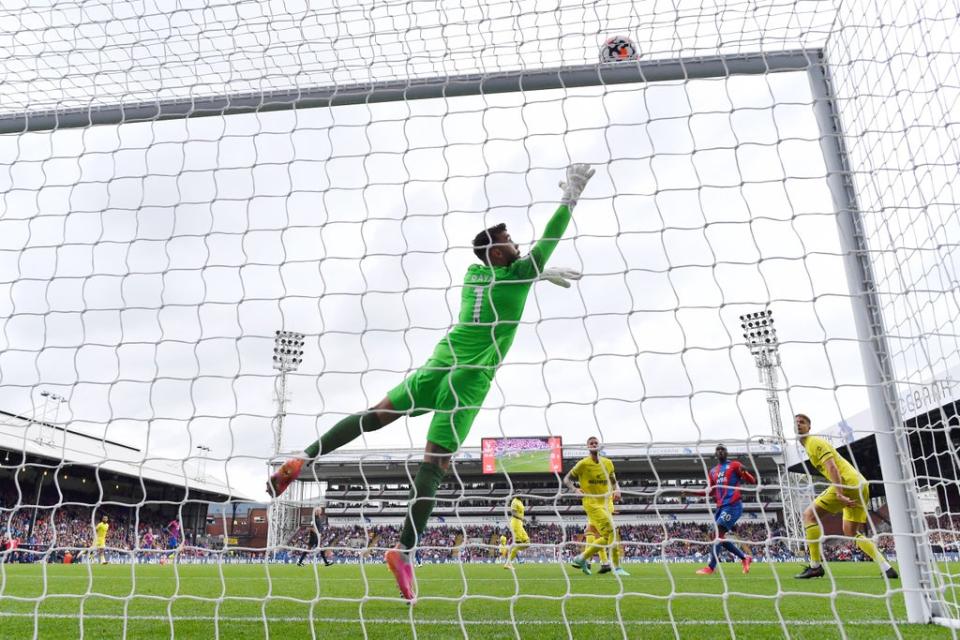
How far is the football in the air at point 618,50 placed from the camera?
408 cm

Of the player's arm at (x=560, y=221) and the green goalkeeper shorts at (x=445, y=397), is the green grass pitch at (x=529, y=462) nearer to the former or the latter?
A: the green goalkeeper shorts at (x=445, y=397)

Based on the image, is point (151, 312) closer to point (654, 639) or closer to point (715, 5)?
point (654, 639)

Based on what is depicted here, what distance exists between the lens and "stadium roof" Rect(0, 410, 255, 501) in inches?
150

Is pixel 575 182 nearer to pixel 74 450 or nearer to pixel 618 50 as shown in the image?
pixel 618 50

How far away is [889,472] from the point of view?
3527mm

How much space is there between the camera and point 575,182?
3.64m

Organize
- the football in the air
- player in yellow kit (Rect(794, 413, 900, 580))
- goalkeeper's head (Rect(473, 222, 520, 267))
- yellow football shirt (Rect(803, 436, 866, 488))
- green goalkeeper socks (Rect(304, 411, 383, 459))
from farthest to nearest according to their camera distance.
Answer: yellow football shirt (Rect(803, 436, 866, 488)) → player in yellow kit (Rect(794, 413, 900, 580)) → the football in the air → goalkeeper's head (Rect(473, 222, 520, 267)) → green goalkeeper socks (Rect(304, 411, 383, 459))

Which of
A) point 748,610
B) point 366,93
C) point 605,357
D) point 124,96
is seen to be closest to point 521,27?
point 366,93

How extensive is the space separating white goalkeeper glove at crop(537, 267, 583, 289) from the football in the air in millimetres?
1470

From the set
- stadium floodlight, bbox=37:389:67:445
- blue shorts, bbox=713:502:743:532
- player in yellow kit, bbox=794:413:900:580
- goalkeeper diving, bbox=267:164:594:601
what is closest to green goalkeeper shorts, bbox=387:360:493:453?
goalkeeper diving, bbox=267:164:594:601

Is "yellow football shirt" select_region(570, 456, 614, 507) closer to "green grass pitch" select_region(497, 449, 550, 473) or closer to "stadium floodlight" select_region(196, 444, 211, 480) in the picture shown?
"stadium floodlight" select_region(196, 444, 211, 480)

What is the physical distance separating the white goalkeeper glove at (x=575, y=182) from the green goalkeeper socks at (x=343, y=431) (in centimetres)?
163

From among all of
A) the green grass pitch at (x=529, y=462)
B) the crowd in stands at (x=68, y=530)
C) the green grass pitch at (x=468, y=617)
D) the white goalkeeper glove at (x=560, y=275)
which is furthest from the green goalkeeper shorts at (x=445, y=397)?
the green grass pitch at (x=529, y=462)

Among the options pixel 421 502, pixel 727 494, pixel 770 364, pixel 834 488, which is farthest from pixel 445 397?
pixel 727 494
